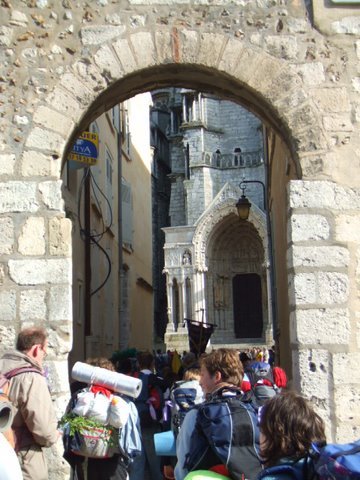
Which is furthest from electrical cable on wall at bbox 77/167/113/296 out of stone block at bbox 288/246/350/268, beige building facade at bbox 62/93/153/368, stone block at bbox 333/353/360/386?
stone block at bbox 333/353/360/386

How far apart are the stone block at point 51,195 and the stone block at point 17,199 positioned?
8 cm

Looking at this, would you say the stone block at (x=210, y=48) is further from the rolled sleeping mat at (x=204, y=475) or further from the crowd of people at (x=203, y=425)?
the rolled sleeping mat at (x=204, y=475)

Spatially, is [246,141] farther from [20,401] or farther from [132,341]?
[20,401]

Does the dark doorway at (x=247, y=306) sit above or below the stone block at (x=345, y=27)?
below

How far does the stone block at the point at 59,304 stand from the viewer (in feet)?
16.9

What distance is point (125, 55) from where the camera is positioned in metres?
5.51

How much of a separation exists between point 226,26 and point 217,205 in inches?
975

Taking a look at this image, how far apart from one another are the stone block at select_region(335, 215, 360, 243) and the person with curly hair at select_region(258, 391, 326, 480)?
3.20 m

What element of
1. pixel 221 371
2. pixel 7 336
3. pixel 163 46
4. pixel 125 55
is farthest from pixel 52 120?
pixel 221 371

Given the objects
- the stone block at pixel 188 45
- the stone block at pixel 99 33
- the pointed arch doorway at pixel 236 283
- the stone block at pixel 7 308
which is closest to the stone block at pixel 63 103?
the stone block at pixel 99 33

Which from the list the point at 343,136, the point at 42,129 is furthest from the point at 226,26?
the point at 42,129

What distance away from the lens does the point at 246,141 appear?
3425 cm

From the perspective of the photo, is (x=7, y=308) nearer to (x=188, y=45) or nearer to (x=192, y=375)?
(x=192, y=375)

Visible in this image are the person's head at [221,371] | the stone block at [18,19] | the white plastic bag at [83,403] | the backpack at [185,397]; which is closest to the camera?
the person's head at [221,371]
